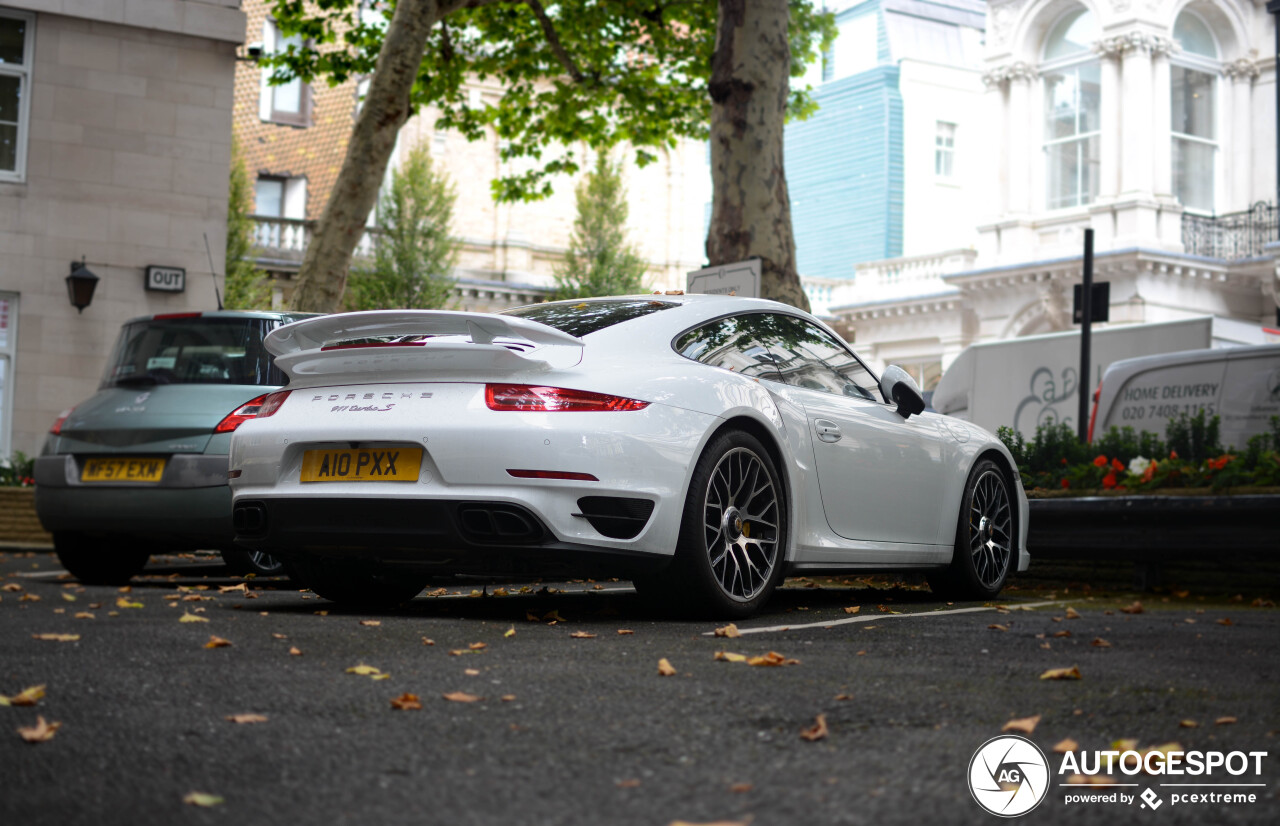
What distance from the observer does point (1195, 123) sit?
111ft

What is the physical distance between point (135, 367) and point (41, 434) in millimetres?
10963

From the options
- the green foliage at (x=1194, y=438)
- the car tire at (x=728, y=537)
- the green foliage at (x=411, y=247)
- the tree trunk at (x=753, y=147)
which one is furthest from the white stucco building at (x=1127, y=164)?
the car tire at (x=728, y=537)

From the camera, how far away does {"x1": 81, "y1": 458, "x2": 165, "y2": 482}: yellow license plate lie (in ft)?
24.6

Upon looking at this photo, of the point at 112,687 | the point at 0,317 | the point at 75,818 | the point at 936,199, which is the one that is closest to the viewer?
the point at 75,818

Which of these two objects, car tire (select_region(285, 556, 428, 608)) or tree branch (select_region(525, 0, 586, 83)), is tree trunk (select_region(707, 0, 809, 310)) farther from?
tree branch (select_region(525, 0, 586, 83))

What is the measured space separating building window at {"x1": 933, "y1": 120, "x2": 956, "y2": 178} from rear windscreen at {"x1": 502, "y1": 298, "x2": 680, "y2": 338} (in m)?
50.2

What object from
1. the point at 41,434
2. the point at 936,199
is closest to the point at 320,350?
the point at 41,434

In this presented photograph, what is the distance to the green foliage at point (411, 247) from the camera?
1548 inches

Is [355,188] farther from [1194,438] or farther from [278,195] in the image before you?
[278,195]

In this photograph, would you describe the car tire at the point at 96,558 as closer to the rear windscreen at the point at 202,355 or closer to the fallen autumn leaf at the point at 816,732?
the rear windscreen at the point at 202,355

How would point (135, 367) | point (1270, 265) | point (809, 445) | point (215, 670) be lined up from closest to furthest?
point (215, 670), point (809, 445), point (135, 367), point (1270, 265)

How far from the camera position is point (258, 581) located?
8.50m

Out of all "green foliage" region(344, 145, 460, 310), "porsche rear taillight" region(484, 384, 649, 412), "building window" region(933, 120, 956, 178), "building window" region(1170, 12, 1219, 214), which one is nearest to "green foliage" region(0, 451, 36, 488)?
"porsche rear taillight" region(484, 384, 649, 412)

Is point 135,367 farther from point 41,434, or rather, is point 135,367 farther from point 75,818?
point 41,434
